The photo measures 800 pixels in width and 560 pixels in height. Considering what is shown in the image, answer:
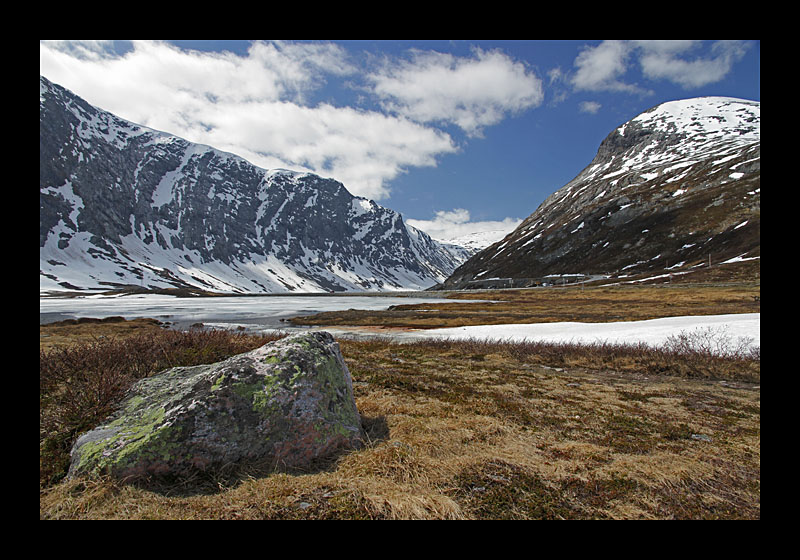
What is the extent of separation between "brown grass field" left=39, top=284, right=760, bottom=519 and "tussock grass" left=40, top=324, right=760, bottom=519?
0.08 feet

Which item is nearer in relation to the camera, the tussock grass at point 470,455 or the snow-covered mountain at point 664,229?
the tussock grass at point 470,455

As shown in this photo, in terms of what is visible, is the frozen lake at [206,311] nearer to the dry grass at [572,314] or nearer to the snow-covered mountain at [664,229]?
the dry grass at [572,314]

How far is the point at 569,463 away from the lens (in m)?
6.03

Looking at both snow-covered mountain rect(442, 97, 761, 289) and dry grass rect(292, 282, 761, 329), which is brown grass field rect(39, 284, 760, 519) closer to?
dry grass rect(292, 282, 761, 329)

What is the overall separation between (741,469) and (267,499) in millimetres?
7635

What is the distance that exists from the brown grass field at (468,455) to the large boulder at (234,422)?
32cm

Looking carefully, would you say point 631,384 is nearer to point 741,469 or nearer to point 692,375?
point 692,375

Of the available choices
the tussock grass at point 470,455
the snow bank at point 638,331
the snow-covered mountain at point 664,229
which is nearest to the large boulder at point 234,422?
the tussock grass at point 470,455

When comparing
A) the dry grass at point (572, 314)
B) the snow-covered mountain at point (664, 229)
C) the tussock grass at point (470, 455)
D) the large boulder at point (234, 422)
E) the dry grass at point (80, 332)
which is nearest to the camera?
the tussock grass at point (470, 455)

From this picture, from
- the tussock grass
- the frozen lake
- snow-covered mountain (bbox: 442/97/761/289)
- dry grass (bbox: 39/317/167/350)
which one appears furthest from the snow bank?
snow-covered mountain (bbox: 442/97/761/289)

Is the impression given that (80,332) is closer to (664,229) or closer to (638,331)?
(638,331)

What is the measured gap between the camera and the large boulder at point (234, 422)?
504cm
